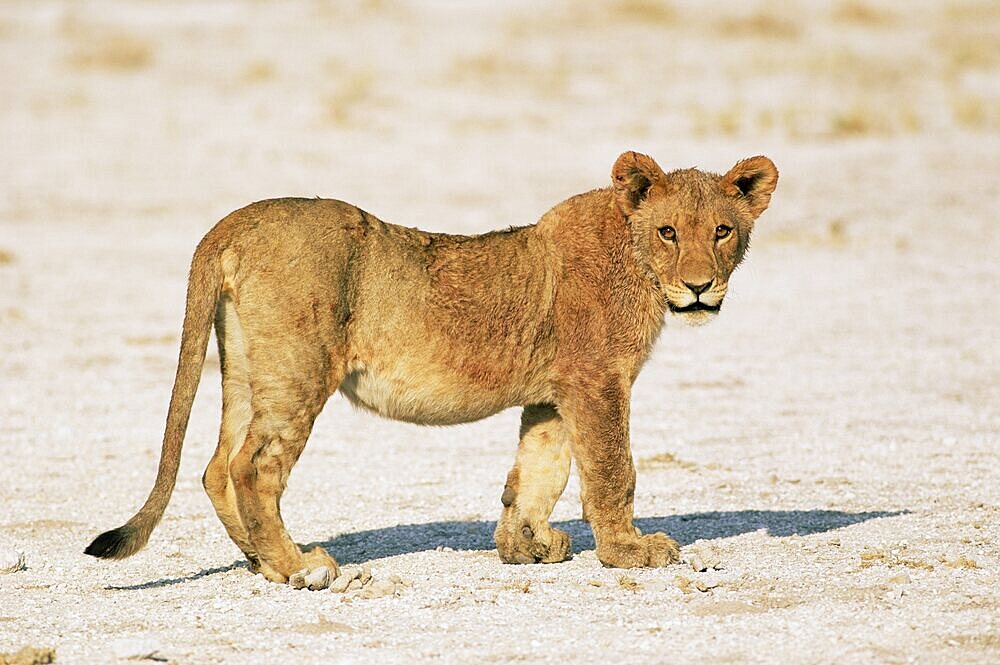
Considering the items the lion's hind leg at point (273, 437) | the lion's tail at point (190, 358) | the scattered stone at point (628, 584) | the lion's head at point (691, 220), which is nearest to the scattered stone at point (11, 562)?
the lion's tail at point (190, 358)

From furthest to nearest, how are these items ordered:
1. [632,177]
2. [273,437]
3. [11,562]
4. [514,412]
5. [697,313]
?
[514,412]
[11,562]
[632,177]
[697,313]
[273,437]

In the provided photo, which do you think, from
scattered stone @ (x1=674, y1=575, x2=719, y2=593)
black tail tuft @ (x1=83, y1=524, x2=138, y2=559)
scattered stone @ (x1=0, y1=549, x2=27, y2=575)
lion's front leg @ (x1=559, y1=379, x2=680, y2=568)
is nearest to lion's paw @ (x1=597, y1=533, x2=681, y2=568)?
lion's front leg @ (x1=559, y1=379, x2=680, y2=568)

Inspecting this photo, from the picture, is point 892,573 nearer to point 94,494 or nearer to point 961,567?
point 961,567

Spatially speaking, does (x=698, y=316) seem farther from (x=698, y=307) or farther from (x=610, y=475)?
(x=610, y=475)

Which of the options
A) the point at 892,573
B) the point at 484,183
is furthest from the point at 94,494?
the point at 484,183

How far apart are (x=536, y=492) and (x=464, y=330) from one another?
84 centimetres

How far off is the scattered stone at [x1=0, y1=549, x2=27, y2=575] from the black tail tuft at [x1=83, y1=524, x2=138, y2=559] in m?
0.96

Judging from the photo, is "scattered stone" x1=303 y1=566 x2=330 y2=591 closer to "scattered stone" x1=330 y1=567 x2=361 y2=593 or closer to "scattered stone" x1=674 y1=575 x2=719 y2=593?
"scattered stone" x1=330 y1=567 x2=361 y2=593

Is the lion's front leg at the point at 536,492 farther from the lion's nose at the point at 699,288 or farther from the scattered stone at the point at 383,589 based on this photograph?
the lion's nose at the point at 699,288

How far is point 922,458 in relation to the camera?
901 centimetres

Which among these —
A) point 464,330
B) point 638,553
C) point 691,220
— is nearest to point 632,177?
point 691,220

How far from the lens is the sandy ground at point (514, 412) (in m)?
5.99

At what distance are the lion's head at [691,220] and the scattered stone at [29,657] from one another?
8.77ft

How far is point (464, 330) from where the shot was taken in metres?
6.47
